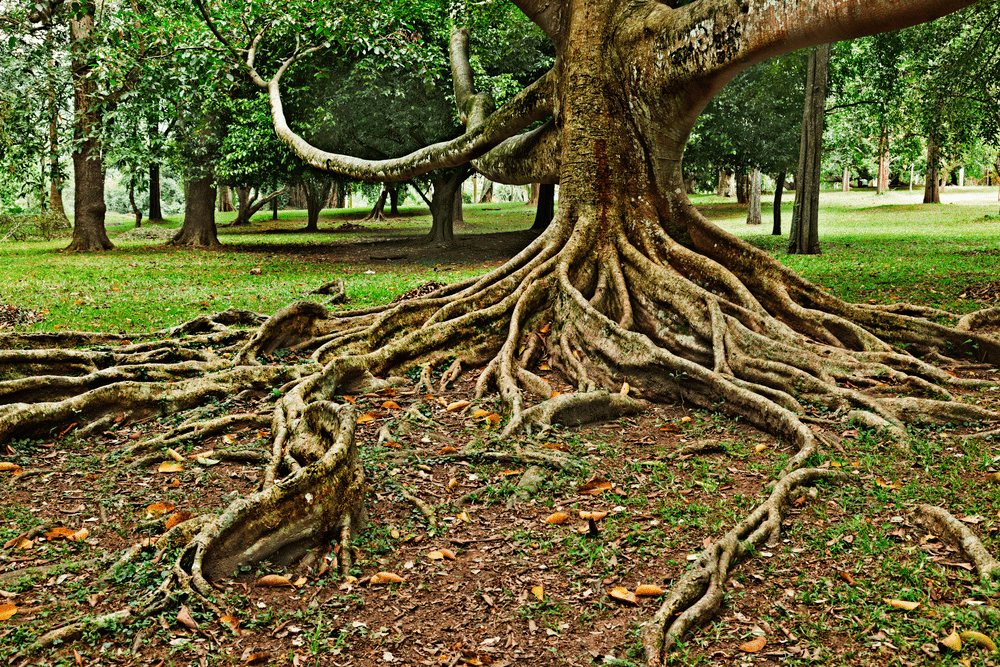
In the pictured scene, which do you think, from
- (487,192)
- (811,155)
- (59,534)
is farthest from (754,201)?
(487,192)

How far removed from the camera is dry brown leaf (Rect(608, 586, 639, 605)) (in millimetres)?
3917

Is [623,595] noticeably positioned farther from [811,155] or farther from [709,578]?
[811,155]

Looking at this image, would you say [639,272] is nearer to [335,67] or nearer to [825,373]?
[825,373]

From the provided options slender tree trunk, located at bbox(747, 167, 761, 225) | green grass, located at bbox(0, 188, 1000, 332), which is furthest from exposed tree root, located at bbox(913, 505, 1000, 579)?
slender tree trunk, located at bbox(747, 167, 761, 225)

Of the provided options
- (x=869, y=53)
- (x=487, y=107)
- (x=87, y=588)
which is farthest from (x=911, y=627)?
(x=869, y=53)

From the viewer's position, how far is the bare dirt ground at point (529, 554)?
354cm

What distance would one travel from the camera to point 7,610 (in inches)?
144

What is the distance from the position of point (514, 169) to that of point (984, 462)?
21.1 ft

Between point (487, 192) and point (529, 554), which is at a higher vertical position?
point (487, 192)

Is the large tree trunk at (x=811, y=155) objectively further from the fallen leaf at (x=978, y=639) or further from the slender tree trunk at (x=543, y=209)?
the fallen leaf at (x=978, y=639)

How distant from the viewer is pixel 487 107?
1052 centimetres

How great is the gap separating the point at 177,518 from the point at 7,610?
1.10 metres

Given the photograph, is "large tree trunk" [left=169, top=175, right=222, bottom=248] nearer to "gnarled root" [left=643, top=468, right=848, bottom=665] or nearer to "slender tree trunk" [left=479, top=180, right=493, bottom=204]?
"gnarled root" [left=643, top=468, right=848, bottom=665]

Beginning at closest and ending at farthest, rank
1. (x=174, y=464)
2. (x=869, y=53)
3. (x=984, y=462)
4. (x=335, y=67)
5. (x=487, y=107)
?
(x=984, y=462), (x=174, y=464), (x=487, y=107), (x=335, y=67), (x=869, y=53)
